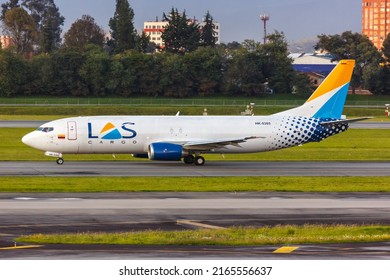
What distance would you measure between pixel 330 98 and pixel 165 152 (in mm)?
11668

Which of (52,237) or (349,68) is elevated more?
(349,68)

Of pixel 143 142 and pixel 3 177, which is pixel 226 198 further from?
pixel 143 142

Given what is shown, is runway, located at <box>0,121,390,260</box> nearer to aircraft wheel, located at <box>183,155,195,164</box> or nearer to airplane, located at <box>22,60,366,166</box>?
airplane, located at <box>22,60,366,166</box>

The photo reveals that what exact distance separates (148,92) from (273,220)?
112 metres

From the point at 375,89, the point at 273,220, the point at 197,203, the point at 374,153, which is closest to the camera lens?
the point at 273,220

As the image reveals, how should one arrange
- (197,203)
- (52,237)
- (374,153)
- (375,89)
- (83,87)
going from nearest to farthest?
(52,237) → (197,203) → (374,153) → (83,87) → (375,89)

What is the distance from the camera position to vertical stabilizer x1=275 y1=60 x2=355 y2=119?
60.8m

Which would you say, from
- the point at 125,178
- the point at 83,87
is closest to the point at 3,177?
the point at 125,178

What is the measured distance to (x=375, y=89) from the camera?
6250 inches

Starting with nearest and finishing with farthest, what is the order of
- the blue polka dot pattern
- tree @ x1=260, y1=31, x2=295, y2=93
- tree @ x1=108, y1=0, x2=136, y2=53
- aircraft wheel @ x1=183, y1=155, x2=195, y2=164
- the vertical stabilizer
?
1. aircraft wheel @ x1=183, y1=155, x2=195, y2=164
2. the blue polka dot pattern
3. the vertical stabilizer
4. tree @ x1=260, y1=31, x2=295, y2=93
5. tree @ x1=108, y1=0, x2=136, y2=53

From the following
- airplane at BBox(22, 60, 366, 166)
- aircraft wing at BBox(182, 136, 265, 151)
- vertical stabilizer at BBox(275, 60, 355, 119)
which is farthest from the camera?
vertical stabilizer at BBox(275, 60, 355, 119)

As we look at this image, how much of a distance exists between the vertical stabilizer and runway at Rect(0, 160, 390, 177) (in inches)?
122

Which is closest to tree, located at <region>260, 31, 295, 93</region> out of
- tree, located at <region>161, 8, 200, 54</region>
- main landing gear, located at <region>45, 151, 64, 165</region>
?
tree, located at <region>161, 8, 200, 54</region>

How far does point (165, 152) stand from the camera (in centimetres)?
5662
